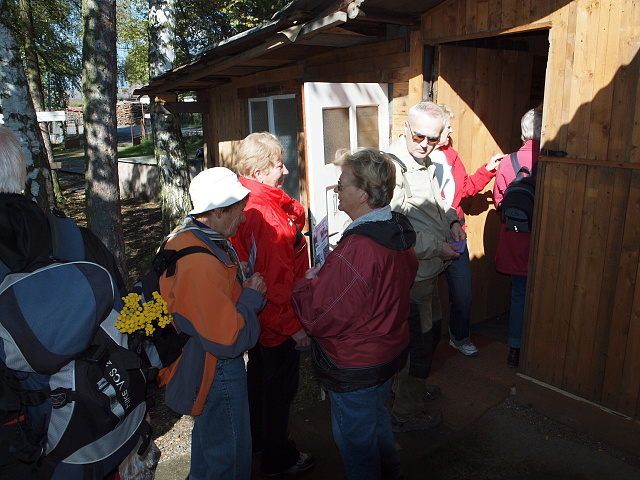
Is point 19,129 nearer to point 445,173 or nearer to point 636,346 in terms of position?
point 445,173

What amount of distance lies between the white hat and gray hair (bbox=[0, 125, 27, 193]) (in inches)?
28.0

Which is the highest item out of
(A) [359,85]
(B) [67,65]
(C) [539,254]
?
(B) [67,65]

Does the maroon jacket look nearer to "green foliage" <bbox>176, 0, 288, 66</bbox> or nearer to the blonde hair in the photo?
the blonde hair

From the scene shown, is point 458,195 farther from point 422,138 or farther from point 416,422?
point 416,422

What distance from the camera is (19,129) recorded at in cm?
470

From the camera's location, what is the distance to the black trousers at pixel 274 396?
119 inches

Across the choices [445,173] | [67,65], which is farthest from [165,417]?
[67,65]

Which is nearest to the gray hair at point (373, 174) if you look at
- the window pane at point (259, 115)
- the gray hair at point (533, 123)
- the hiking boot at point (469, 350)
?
the gray hair at point (533, 123)

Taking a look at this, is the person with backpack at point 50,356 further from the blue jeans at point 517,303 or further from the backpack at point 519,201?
the blue jeans at point 517,303

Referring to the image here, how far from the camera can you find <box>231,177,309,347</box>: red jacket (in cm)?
279

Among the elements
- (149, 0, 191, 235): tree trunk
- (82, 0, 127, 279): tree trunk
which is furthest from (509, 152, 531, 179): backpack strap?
(149, 0, 191, 235): tree trunk

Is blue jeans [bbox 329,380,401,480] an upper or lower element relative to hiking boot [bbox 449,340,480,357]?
upper

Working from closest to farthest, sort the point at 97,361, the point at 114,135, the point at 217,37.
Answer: the point at 97,361 → the point at 114,135 → the point at 217,37

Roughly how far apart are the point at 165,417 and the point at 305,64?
3866mm
